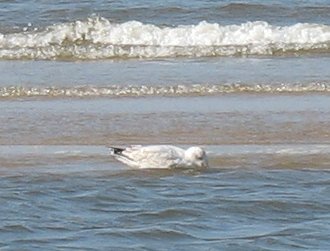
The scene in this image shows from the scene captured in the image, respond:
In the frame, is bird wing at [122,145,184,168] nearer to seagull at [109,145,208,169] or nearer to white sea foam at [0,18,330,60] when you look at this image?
seagull at [109,145,208,169]

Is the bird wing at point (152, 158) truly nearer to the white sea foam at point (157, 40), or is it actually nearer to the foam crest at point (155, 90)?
the foam crest at point (155, 90)

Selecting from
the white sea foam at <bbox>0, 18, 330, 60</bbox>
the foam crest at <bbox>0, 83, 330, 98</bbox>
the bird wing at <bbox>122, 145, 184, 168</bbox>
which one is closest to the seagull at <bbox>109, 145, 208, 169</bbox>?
the bird wing at <bbox>122, 145, 184, 168</bbox>

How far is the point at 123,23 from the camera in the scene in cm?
1748

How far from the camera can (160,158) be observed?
340 inches

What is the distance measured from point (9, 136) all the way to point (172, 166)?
1829mm

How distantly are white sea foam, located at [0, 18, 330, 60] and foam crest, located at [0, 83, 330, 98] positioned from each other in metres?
2.92

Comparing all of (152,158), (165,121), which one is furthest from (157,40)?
(152,158)

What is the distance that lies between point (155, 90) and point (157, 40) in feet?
14.1

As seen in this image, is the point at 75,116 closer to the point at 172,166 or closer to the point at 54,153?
the point at 54,153

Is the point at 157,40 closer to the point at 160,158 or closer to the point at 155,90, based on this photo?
the point at 155,90

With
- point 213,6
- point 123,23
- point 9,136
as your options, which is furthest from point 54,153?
point 213,6

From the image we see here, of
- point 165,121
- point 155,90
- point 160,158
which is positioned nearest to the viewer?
point 160,158

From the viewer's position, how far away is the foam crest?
12.0 metres

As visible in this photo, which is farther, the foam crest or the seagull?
the foam crest
